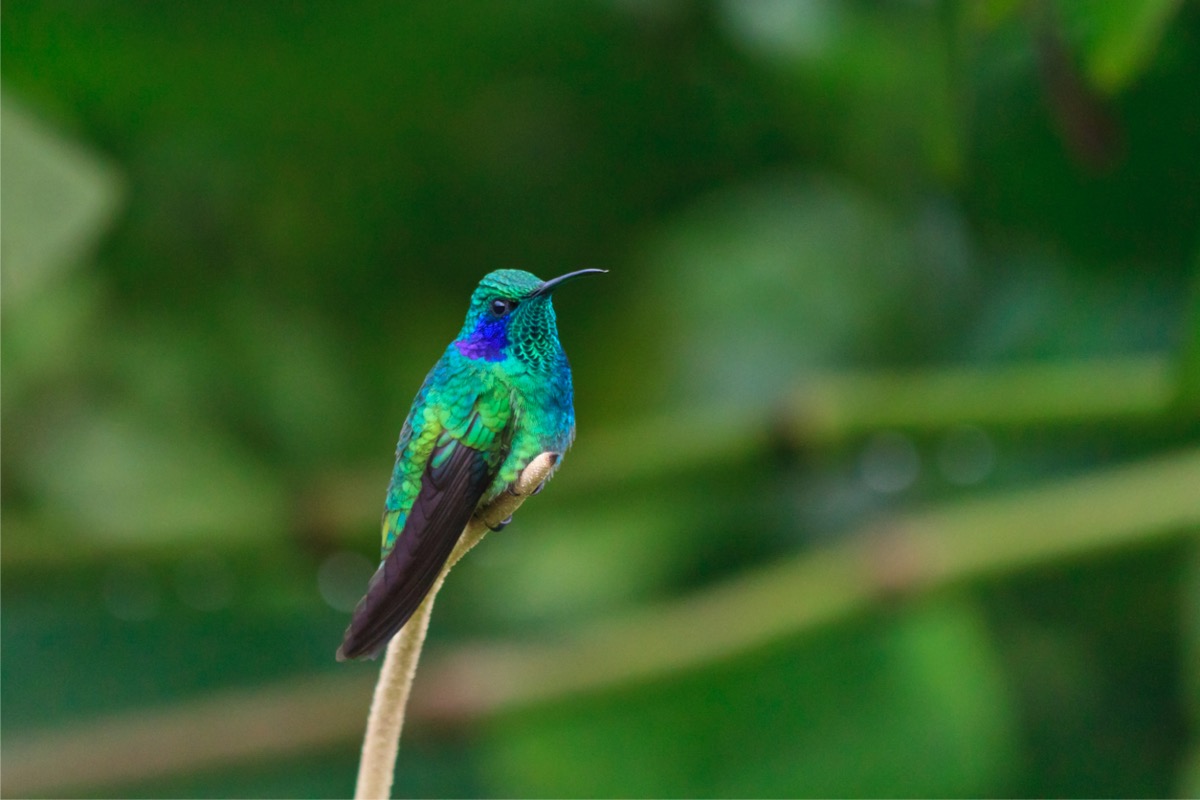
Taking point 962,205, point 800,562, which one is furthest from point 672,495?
point 962,205

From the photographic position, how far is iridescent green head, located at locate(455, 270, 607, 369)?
17cm

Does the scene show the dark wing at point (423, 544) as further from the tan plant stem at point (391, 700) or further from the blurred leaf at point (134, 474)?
the blurred leaf at point (134, 474)

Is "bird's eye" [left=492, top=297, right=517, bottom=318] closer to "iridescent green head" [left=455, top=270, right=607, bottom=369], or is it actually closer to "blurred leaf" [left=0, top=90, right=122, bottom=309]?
"iridescent green head" [left=455, top=270, right=607, bottom=369]

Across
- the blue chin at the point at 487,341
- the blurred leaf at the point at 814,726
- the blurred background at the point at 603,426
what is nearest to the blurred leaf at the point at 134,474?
the blurred background at the point at 603,426

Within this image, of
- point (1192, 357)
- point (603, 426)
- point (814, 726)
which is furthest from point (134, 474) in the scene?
point (1192, 357)

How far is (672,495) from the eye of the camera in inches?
21.7

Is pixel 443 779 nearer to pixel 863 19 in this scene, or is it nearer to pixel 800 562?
pixel 800 562

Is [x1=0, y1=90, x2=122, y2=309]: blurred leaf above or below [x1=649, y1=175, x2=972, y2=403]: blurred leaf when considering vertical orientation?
below

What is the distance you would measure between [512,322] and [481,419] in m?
0.01

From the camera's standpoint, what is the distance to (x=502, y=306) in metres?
0.17

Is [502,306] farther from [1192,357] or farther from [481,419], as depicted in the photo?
[1192,357]

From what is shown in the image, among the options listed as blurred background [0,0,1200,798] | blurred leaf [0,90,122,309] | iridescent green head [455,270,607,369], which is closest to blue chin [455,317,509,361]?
iridescent green head [455,270,607,369]

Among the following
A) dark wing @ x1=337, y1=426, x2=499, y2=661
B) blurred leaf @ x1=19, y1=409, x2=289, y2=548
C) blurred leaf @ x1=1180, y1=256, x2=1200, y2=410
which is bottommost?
dark wing @ x1=337, y1=426, x2=499, y2=661

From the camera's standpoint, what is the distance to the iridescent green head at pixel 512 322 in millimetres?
171
